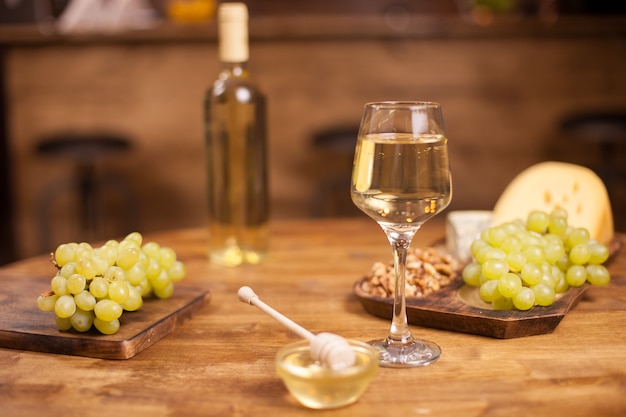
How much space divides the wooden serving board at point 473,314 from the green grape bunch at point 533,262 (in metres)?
0.02

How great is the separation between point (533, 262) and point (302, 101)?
2.43m

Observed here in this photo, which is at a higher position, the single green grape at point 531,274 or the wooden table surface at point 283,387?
the single green grape at point 531,274

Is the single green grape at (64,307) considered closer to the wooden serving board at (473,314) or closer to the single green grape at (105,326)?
the single green grape at (105,326)

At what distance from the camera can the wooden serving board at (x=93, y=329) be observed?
2.88 feet

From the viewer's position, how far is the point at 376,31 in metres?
3.13

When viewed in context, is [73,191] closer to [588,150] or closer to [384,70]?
[384,70]

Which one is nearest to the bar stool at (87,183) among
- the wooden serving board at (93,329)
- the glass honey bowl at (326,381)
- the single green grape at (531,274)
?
the wooden serving board at (93,329)

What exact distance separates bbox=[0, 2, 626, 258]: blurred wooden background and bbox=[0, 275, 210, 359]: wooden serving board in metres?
2.25

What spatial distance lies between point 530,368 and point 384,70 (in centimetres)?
261

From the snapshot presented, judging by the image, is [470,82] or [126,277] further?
[470,82]

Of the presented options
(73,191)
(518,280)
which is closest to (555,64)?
(73,191)

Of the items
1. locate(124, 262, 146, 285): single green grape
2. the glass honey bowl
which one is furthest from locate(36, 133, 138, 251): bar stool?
the glass honey bowl

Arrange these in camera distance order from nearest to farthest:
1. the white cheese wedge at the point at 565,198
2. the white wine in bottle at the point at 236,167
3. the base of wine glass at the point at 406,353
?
the base of wine glass at the point at 406,353
the white cheese wedge at the point at 565,198
the white wine in bottle at the point at 236,167

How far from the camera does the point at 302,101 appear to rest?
3.35m
